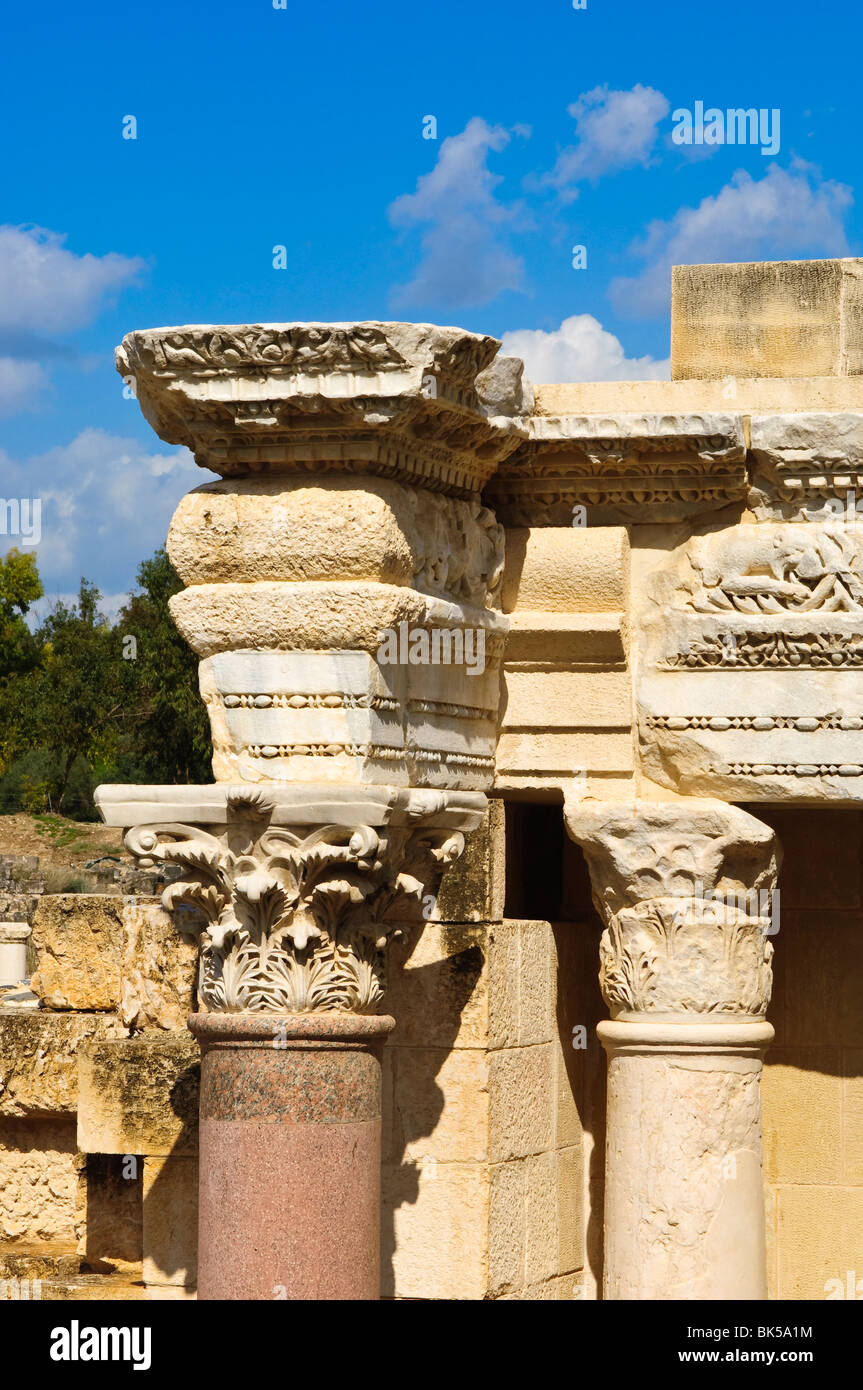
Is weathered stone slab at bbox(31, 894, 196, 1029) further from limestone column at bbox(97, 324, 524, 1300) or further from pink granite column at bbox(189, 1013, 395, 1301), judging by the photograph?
pink granite column at bbox(189, 1013, 395, 1301)

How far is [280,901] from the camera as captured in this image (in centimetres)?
584

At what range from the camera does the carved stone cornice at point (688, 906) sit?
21.7 ft

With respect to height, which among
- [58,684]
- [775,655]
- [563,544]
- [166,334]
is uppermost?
[58,684]

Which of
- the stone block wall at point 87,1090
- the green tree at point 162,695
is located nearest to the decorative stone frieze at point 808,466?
the stone block wall at point 87,1090

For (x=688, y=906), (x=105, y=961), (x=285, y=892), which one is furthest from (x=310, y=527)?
(x=105, y=961)

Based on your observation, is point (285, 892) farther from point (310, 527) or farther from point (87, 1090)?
point (87, 1090)

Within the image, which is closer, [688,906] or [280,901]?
[280,901]

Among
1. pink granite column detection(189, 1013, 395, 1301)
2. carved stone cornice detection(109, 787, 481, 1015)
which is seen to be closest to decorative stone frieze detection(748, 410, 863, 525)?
carved stone cornice detection(109, 787, 481, 1015)

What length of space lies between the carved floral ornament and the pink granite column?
102mm

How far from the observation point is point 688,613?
6770 mm

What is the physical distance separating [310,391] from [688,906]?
230 centimetres

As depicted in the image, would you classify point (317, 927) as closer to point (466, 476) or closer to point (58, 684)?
point (466, 476)
